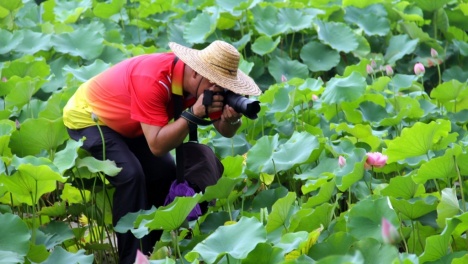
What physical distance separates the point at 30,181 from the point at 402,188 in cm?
113

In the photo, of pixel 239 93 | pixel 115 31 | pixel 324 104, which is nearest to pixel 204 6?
pixel 115 31

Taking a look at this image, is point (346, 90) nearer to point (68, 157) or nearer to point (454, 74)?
point (68, 157)

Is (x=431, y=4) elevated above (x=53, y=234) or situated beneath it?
situated beneath

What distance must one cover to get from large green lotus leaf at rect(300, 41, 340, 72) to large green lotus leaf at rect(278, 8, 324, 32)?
11 cm

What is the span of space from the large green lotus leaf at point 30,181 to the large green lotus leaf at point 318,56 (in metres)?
2.25

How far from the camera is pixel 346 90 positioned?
12.8 ft

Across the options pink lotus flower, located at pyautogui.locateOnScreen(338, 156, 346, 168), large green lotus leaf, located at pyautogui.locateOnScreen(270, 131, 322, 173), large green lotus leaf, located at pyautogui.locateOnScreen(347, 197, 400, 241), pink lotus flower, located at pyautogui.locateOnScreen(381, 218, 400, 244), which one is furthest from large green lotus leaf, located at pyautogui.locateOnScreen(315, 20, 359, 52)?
pink lotus flower, located at pyautogui.locateOnScreen(381, 218, 400, 244)

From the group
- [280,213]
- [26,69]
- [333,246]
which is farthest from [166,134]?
[26,69]

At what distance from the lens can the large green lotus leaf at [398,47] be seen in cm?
510

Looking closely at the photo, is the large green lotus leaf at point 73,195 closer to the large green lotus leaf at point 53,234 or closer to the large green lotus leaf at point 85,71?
the large green lotus leaf at point 53,234

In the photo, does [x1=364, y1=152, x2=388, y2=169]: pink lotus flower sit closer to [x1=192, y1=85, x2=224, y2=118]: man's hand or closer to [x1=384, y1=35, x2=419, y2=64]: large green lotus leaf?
[x1=192, y1=85, x2=224, y2=118]: man's hand

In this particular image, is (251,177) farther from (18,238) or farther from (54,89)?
(54,89)

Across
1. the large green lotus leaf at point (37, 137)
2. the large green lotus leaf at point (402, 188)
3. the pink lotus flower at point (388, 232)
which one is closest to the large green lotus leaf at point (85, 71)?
the large green lotus leaf at point (37, 137)

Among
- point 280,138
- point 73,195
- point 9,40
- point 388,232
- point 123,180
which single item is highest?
point 388,232
